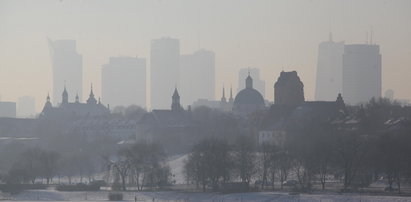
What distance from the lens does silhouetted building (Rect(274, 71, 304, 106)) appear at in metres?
139

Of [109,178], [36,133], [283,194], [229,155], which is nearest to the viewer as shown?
[283,194]

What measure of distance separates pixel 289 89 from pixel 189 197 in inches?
2900

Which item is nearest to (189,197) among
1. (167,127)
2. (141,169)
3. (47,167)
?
(141,169)

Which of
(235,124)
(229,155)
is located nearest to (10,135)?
(235,124)

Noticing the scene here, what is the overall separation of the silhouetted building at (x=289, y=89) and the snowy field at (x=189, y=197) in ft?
226

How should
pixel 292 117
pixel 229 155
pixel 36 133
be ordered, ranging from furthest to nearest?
pixel 36 133
pixel 292 117
pixel 229 155

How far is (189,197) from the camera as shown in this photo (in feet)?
218

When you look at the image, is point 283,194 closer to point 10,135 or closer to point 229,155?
point 229,155

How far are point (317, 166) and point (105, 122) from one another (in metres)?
92.9

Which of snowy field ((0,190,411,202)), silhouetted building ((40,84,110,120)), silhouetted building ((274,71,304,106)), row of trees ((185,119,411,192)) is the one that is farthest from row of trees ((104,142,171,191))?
silhouetted building ((40,84,110,120))

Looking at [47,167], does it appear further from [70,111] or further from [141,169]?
[70,111]

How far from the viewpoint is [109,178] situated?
273 ft

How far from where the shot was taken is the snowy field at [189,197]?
59.8m

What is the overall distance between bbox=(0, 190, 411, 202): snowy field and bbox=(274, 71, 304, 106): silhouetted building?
226ft
